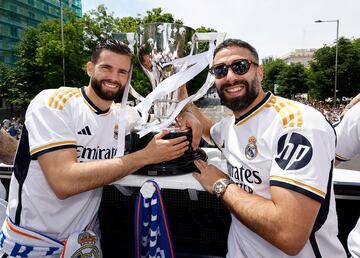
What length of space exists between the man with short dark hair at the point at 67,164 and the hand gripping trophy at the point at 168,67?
0.14 metres

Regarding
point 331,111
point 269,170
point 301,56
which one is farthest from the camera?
point 301,56

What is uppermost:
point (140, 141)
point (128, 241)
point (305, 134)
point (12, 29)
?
point (12, 29)

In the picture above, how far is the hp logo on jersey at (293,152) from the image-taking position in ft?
4.36

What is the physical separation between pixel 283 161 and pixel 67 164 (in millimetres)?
1114

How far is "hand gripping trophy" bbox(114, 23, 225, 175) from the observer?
6.43 ft

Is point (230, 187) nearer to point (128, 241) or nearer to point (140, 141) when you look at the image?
point (140, 141)

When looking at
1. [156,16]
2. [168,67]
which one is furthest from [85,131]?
[156,16]

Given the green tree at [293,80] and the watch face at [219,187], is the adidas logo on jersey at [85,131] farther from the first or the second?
the green tree at [293,80]

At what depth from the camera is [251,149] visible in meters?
1.57

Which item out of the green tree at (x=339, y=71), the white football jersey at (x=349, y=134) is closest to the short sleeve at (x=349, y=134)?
the white football jersey at (x=349, y=134)

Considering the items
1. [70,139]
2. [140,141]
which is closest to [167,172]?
[140,141]

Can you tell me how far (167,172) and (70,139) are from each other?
1.98ft

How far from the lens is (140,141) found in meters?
1.96

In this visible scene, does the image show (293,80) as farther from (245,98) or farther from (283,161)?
(283,161)
